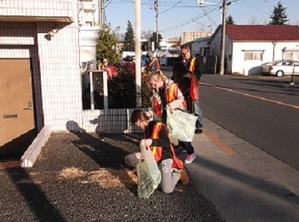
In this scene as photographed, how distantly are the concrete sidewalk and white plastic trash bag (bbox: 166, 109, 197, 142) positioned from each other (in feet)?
2.01

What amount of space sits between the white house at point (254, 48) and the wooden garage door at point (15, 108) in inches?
1128

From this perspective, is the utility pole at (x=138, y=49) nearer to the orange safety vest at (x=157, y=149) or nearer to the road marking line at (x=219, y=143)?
the road marking line at (x=219, y=143)

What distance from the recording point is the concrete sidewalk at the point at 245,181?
3.72 meters

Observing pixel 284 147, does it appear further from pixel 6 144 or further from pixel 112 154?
pixel 6 144

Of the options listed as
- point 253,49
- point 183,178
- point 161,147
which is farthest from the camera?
point 253,49

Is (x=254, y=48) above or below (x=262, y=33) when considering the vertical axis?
below

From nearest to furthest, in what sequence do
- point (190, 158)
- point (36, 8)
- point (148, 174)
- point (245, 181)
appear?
1. point (148, 174)
2. point (245, 181)
3. point (190, 158)
4. point (36, 8)

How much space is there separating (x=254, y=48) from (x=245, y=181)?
3141 cm

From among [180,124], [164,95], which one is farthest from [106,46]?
[180,124]

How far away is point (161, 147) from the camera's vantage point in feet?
13.7

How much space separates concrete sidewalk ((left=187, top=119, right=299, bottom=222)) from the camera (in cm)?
372

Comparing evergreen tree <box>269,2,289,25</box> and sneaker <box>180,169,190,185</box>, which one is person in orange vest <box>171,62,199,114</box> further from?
evergreen tree <box>269,2,289,25</box>

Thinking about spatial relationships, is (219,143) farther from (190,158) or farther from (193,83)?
(190,158)

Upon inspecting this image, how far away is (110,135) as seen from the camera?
23.0 ft
